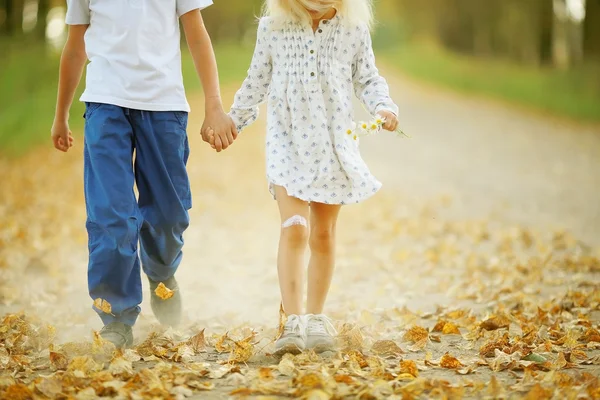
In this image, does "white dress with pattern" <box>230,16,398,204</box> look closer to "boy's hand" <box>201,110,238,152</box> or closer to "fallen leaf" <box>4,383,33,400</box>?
"boy's hand" <box>201,110,238,152</box>

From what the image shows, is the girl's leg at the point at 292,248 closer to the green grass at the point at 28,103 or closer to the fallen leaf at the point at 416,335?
the fallen leaf at the point at 416,335

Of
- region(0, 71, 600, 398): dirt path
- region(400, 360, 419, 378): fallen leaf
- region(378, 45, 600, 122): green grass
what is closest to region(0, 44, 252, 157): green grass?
region(0, 71, 600, 398): dirt path

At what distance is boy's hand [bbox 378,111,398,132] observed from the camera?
376 centimetres

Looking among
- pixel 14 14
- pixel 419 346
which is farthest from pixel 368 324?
pixel 14 14

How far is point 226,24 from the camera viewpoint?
136ft

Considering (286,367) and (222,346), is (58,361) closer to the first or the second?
(222,346)

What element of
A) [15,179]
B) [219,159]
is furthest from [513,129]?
[15,179]

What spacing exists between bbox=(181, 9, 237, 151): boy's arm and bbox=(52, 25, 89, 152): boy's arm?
1.67 ft

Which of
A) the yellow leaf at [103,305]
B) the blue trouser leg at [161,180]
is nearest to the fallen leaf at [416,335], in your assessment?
the blue trouser leg at [161,180]

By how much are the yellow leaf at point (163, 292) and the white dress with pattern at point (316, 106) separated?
820 mm

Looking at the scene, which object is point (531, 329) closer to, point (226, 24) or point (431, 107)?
point (431, 107)

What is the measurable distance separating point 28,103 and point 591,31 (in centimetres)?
2020

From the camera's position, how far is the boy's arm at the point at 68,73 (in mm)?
3982

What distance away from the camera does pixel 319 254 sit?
400 cm
